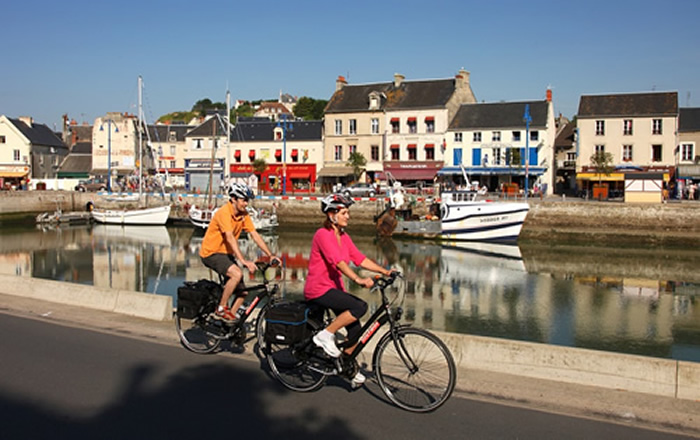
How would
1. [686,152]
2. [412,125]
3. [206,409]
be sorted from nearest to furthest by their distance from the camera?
1. [206,409]
2. [686,152]
3. [412,125]

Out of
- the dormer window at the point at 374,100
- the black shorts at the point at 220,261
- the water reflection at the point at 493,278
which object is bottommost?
the water reflection at the point at 493,278

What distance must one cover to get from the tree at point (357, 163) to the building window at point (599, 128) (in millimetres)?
20043

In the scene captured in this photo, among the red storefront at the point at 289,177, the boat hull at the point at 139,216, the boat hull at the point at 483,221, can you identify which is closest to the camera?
the boat hull at the point at 483,221

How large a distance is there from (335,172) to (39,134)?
37200 mm

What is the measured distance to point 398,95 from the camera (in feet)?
202

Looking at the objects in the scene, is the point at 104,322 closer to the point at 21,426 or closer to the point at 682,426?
the point at 21,426

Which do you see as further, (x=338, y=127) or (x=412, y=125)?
(x=338, y=127)

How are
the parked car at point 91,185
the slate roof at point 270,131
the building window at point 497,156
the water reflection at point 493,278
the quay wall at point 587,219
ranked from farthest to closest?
the slate roof at point 270,131
the parked car at point 91,185
the building window at point 497,156
the quay wall at point 587,219
the water reflection at point 493,278

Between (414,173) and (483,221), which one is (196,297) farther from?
(414,173)

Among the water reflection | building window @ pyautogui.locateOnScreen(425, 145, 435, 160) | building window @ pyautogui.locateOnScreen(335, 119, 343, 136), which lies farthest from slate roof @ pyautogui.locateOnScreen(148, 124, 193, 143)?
the water reflection

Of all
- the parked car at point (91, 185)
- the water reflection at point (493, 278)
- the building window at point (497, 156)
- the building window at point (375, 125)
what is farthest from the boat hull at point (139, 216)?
Result: the building window at point (497, 156)

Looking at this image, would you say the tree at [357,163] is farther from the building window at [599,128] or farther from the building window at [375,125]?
the building window at [599,128]

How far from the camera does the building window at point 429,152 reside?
192ft

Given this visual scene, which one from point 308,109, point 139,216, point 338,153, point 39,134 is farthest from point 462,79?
point 308,109
